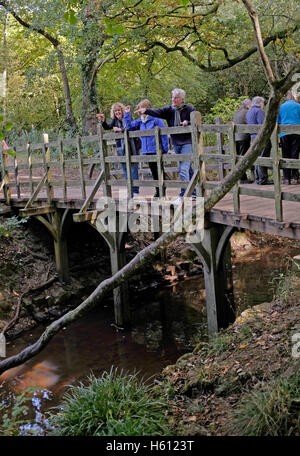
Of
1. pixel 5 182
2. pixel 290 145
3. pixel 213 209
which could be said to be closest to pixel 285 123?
pixel 290 145

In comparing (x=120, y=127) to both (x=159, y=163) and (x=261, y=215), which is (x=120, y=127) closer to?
(x=159, y=163)

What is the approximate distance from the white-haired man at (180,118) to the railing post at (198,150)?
0.28 meters

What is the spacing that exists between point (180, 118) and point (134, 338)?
4.64 meters

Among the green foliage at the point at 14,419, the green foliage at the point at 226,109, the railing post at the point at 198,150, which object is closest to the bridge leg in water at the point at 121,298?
the railing post at the point at 198,150

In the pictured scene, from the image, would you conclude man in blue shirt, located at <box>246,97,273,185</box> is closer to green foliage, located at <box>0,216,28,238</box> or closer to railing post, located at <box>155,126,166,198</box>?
railing post, located at <box>155,126,166,198</box>

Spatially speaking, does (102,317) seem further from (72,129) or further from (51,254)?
(72,129)

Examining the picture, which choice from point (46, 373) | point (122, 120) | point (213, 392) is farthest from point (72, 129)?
point (213, 392)

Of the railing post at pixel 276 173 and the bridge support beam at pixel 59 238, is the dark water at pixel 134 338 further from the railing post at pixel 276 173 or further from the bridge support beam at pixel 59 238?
the railing post at pixel 276 173

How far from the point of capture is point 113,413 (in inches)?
190

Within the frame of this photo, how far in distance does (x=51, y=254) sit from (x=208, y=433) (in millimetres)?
9481

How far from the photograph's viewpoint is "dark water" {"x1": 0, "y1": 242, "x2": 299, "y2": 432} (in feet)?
28.2

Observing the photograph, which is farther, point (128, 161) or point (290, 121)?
point (128, 161)

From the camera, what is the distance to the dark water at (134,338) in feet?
28.2

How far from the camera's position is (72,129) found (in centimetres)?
2152
